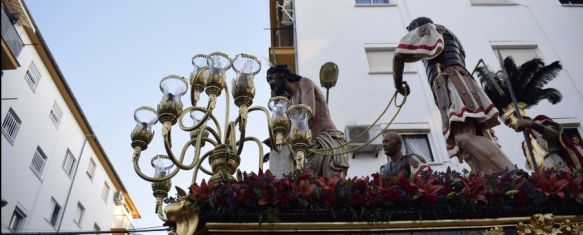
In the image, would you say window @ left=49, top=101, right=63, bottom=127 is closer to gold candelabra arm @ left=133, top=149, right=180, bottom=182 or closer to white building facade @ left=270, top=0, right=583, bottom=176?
white building facade @ left=270, top=0, right=583, bottom=176

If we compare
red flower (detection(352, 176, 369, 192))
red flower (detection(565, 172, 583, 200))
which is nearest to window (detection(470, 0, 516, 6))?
red flower (detection(565, 172, 583, 200))

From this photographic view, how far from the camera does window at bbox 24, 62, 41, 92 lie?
18531 millimetres

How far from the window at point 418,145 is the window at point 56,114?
14938mm

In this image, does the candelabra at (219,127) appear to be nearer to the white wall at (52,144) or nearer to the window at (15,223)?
the window at (15,223)

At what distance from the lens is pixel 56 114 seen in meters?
21.2

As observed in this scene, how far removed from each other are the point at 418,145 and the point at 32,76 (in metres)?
14.5

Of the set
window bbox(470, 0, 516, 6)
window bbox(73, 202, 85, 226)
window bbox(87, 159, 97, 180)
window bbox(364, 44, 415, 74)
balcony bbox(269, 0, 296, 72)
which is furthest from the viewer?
window bbox(87, 159, 97, 180)

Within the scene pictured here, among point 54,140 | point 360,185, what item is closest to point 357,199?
point 360,185

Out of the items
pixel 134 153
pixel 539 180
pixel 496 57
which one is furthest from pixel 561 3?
pixel 134 153

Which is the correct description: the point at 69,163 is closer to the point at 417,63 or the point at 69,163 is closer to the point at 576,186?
the point at 417,63

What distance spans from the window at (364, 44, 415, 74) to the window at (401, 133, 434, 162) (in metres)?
2.08

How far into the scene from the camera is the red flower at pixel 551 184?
3936 millimetres

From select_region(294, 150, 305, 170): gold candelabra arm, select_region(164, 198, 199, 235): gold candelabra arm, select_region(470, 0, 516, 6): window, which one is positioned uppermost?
select_region(470, 0, 516, 6): window

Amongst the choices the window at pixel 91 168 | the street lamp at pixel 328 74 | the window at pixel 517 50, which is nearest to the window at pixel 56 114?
the window at pixel 91 168
